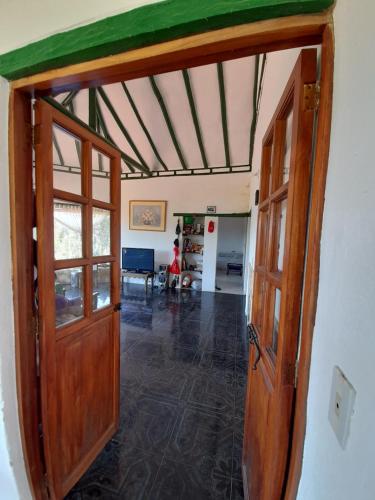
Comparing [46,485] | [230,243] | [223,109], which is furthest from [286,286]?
[230,243]

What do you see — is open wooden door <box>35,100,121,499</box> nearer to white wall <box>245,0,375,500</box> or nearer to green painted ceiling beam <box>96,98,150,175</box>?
white wall <box>245,0,375,500</box>

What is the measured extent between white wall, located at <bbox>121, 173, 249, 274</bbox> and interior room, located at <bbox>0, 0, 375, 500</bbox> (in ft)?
13.0

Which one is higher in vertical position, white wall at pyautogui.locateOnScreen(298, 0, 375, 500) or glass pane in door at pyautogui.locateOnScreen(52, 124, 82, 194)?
glass pane in door at pyautogui.locateOnScreen(52, 124, 82, 194)

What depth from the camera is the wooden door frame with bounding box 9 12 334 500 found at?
58 centimetres

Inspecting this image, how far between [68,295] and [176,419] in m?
1.36

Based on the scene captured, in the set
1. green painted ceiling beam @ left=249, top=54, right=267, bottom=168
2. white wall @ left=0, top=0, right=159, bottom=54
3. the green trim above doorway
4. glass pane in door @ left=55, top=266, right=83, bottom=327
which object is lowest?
glass pane in door @ left=55, top=266, right=83, bottom=327

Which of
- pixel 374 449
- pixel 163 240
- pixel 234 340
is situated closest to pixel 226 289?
pixel 163 240

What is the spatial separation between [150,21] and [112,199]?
3.14 ft

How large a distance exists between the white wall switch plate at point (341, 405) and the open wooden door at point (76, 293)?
1099mm

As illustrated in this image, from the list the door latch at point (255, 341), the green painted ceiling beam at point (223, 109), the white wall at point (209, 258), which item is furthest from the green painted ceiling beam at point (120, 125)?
the door latch at point (255, 341)

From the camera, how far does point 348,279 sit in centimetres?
45

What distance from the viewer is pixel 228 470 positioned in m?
1.35

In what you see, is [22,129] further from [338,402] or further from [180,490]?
[180,490]

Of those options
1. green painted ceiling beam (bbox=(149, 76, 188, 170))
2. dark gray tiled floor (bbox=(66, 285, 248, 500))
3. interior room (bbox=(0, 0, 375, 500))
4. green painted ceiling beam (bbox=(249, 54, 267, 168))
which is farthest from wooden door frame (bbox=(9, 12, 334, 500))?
green painted ceiling beam (bbox=(149, 76, 188, 170))
